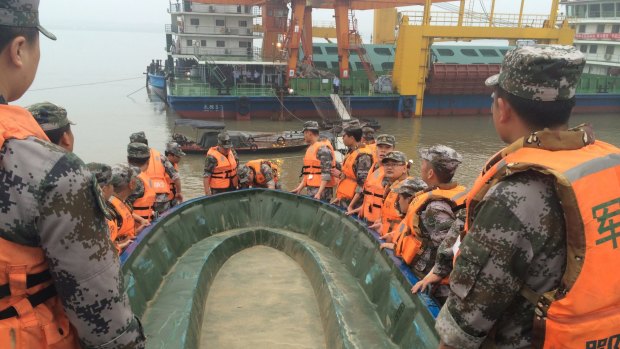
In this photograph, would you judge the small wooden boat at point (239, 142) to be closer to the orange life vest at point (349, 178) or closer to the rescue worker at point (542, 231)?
the orange life vest at point (349, 178)

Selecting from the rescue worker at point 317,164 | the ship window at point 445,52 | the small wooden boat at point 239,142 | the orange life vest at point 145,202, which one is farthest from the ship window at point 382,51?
the orange life vest at point 145,202

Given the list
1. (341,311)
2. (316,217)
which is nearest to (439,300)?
(341,311)

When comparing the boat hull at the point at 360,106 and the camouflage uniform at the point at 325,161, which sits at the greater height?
the camouflage uniform at the point at 325,161

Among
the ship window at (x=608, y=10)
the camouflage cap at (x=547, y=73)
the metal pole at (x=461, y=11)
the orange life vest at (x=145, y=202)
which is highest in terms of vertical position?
the ship window at (x=608, y=10)

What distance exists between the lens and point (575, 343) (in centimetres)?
153

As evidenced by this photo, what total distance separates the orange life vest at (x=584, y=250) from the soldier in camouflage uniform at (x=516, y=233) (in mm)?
47

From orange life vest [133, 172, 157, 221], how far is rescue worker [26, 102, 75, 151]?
2995 mm

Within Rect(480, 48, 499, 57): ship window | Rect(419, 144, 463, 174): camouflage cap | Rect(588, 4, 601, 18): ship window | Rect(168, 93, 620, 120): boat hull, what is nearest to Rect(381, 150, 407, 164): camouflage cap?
Rect(419, 144, 463, 174): camouflage cap

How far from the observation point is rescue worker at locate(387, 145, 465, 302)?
10.6 ft

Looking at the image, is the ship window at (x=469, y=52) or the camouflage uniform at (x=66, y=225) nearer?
the camouflage uniform at (x=66, y=225)

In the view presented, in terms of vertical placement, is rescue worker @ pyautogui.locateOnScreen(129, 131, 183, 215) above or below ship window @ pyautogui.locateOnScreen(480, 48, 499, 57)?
below

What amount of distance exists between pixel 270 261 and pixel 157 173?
2.06 meters

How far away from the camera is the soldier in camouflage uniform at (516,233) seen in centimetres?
152

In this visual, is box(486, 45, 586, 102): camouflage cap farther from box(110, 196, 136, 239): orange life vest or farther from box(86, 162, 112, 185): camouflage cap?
box(110, 196, 136, 239): orange life vest
